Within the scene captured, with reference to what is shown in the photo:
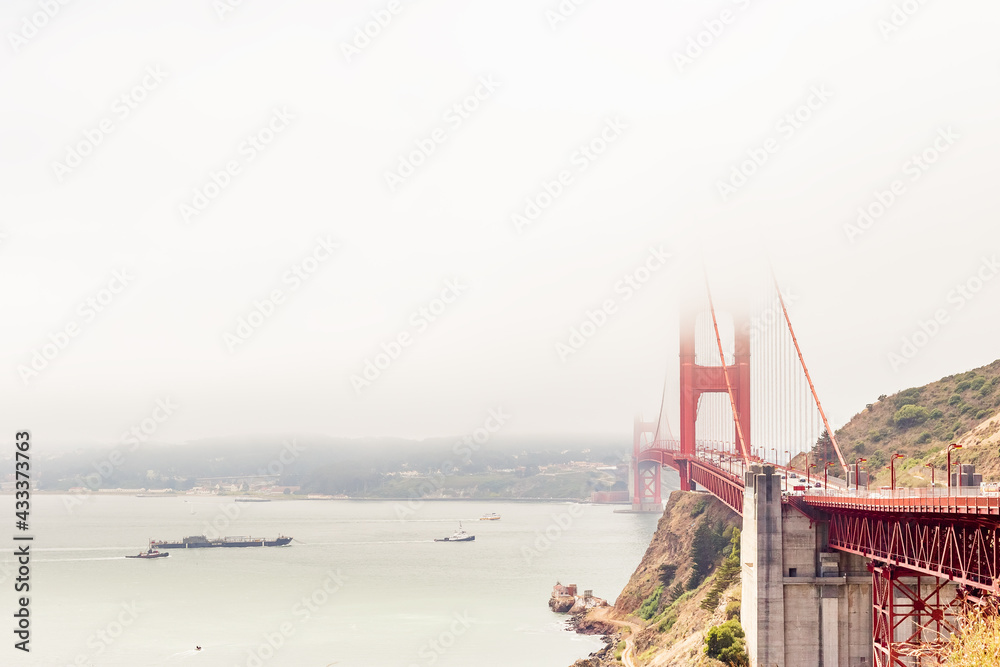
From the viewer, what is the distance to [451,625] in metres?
53.5

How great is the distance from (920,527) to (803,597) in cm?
899

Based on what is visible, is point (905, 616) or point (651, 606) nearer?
point (905, 616)

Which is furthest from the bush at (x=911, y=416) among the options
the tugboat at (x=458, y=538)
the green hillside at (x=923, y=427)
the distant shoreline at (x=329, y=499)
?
the distant shoreline at (x=329, y=499)

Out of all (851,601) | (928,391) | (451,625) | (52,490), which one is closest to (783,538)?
(851,601)

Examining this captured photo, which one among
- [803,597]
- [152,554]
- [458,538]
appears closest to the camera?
[803,597]

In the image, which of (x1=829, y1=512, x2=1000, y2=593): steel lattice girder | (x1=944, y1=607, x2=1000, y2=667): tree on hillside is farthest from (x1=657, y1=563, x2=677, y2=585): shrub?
(x1=944, y1=607, x2=1000, y2=667): tree on hillside

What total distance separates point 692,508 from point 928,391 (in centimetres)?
1611

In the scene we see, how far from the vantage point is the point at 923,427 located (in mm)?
53125

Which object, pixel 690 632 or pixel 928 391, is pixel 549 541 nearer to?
pixel 928 391

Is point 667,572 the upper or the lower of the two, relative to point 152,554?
Answer: upper

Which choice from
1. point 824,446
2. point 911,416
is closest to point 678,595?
point 824,446

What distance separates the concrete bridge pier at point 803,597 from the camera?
2881 centimetres

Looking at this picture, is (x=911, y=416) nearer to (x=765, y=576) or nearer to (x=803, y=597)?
(x=803, y=597)

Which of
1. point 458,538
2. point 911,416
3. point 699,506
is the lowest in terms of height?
point 458,538
